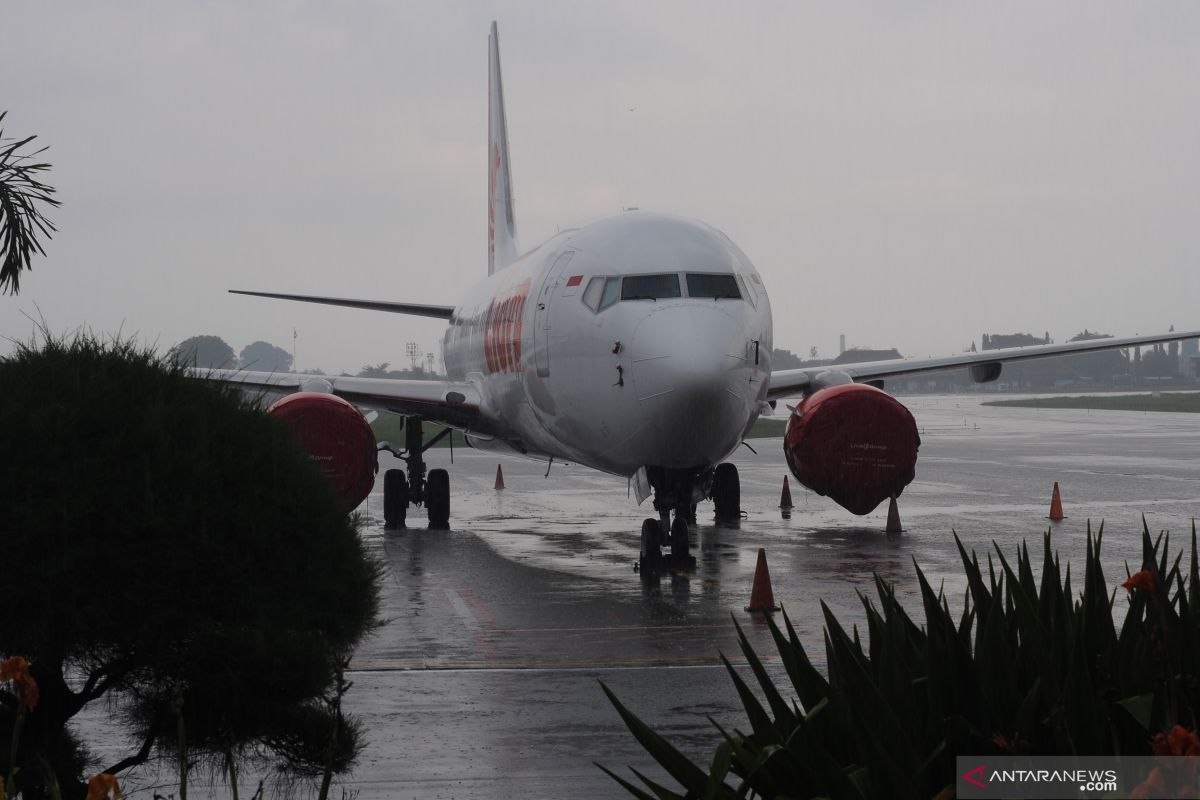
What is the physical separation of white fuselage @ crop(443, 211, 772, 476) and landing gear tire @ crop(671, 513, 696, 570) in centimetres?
74

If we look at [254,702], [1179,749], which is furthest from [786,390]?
[1179,749]

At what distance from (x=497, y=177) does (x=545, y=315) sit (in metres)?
14.8

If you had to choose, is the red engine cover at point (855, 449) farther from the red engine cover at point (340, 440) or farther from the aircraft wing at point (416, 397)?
the aircraft wing at point (416, 397)

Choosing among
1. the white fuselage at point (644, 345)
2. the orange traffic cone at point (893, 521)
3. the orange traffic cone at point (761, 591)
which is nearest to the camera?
the orange traffic cone at point (761, 591)

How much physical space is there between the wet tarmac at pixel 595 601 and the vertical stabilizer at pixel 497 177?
471cm

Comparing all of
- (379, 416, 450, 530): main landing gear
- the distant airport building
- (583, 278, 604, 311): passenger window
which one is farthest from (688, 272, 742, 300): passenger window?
the distant airport building

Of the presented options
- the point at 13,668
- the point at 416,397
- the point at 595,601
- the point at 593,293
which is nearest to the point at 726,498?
the point at 416,397

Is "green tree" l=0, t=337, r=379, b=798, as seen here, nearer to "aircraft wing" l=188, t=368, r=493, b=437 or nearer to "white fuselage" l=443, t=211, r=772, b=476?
"white fuselage" l=443, t=211, r=772, b=476

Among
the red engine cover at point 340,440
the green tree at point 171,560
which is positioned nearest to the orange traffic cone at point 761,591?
the red engine cover at point 340,440

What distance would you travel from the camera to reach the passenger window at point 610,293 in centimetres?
1359

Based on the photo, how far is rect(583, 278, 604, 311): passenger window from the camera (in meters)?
13.8

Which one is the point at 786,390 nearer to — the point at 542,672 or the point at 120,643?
the point at 542,672

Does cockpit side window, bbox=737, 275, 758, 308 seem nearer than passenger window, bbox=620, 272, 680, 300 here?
No

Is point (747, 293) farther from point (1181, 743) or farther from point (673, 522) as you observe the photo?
point (1181, 743)
